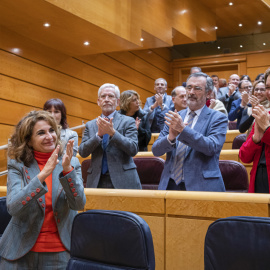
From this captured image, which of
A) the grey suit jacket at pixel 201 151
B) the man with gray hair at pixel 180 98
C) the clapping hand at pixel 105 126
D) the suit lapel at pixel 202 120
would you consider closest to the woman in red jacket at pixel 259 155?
the grey suit jacket at pixel 201 151

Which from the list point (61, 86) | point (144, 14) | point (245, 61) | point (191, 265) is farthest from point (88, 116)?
point (191, 265)

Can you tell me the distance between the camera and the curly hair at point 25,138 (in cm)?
151

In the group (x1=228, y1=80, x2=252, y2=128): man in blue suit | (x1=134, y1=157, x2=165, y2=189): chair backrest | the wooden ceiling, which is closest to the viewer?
(x1=134, y1=157, x2=165, y2=189): chair backrest

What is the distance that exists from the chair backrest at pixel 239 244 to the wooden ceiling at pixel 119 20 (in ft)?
11.2

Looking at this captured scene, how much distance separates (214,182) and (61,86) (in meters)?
4.01

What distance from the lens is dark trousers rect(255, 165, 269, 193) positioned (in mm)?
1854

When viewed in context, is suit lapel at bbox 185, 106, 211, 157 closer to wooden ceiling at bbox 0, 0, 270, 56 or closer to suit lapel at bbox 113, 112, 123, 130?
suit lapel at bbox 113, 112, 123, 130

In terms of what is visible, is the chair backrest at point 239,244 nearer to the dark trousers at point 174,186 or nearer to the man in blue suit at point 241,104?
the dark trousers at point 174,186

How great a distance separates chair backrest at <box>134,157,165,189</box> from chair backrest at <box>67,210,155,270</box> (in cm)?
158

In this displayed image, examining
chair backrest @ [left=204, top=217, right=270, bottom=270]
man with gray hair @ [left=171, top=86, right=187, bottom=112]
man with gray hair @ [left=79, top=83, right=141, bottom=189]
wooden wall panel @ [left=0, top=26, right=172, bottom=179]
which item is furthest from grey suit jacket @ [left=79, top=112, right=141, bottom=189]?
wooden wall panel @ [left=0, top=26, right=172, bottom=179]

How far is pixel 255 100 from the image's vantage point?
6.84ft

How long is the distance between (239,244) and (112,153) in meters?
1.36

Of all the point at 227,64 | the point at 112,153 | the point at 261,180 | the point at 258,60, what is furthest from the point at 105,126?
the point at 227,64

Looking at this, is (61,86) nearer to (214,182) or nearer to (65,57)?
(65,57)
